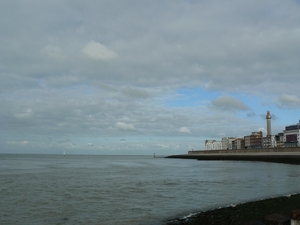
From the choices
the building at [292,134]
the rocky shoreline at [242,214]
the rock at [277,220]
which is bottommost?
the rocky shoreline at [242,214]

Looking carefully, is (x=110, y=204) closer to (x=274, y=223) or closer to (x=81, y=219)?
(x=81, y=219)

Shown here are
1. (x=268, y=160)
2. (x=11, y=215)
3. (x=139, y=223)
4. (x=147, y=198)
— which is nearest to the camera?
(x=139, y=223)

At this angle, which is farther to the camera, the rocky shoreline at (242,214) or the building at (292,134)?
the building at (292,134)

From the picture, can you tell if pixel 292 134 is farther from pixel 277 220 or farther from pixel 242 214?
pixel 277 220

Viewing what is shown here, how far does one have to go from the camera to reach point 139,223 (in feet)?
55.3

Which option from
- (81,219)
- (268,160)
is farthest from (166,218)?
(268,160)

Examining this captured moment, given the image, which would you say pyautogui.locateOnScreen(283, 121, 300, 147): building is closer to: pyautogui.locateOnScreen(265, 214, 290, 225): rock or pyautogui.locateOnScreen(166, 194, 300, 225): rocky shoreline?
pyautogui.locateOnScreen(166, 194, 300, 225): rocky shoreline

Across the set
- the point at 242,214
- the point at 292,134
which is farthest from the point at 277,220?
the point at 292,134

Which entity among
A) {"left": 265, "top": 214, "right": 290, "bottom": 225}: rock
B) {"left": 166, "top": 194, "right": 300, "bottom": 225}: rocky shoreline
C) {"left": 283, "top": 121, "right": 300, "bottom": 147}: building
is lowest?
{"left": 166, "top": 194, "right": 300, "bottom": 225}: rocky shoreline

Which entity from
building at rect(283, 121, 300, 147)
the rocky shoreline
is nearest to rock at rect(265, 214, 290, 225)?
the rocky shoreline

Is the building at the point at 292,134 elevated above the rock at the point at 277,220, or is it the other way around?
the building at the point at 292,134

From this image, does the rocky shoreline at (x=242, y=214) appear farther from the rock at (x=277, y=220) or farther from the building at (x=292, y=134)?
the building at (x=292, y=134)

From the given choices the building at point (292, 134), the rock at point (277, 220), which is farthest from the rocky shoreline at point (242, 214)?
the building at point (292, 134)

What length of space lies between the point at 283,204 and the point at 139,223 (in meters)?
8.37
